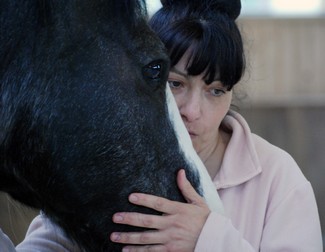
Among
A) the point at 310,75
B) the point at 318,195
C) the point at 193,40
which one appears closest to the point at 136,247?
the point at 193,40

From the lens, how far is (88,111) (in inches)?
66.5

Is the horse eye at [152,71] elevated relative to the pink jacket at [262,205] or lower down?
elevated

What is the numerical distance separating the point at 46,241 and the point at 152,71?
0.54 m

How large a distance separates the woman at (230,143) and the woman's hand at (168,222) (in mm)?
A: 185

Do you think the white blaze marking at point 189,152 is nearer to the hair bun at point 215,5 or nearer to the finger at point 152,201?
the finger at point 152,201

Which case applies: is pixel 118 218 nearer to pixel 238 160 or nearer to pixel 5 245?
pixel 5 245

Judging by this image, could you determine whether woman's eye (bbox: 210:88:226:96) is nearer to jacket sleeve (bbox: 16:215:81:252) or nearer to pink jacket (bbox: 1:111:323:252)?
pink jacket (bbox: 1:111:323:252)

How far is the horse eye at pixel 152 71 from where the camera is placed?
1.72 meters

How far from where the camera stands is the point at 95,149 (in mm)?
1695

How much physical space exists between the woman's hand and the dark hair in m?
0.40

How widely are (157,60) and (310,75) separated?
5.14 meters

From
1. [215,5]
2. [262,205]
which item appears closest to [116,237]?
[262,205]

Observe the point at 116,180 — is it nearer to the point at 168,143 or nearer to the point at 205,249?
the point at 168,143

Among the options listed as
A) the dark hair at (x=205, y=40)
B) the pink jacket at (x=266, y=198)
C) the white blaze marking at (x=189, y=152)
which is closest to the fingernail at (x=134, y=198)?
the white blaze marking at (x=189, y=152)
